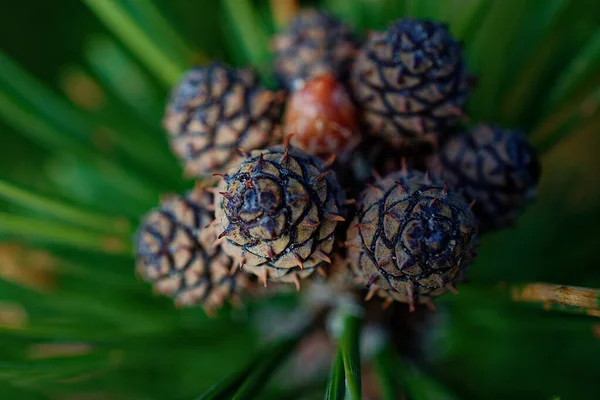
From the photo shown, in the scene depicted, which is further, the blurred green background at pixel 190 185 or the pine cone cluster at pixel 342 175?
the blurred green background at pixel 190 185

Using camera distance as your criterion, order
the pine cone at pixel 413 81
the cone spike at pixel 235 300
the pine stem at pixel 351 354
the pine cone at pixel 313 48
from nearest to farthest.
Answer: the pine stem at pixel 351 354 → the pine cone at pixel 413 81 → the cone spike at pixel 235 300 → the pine cone at pixel 313 48

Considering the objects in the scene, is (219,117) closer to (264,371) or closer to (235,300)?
(235,300)

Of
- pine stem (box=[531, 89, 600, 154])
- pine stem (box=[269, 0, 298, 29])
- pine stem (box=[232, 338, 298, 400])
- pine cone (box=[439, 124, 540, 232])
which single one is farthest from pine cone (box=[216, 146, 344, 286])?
pine stem (box=[269, 0, 298, 29])

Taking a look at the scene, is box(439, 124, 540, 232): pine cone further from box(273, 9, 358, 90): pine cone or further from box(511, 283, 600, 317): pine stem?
box(273, 9, 358, 90): pine cone

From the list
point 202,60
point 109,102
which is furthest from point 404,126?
point 109,102

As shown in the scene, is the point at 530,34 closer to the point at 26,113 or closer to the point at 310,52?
the point at 310,52

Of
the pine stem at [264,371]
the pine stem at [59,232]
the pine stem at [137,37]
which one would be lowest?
the pine stem at [264,371]

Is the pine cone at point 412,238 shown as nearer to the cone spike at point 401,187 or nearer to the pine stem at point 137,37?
the cone spike at point 401,187

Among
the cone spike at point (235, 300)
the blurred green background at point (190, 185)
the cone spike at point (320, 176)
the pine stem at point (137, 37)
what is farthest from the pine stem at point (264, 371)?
the pine stem at point (137, 37)
